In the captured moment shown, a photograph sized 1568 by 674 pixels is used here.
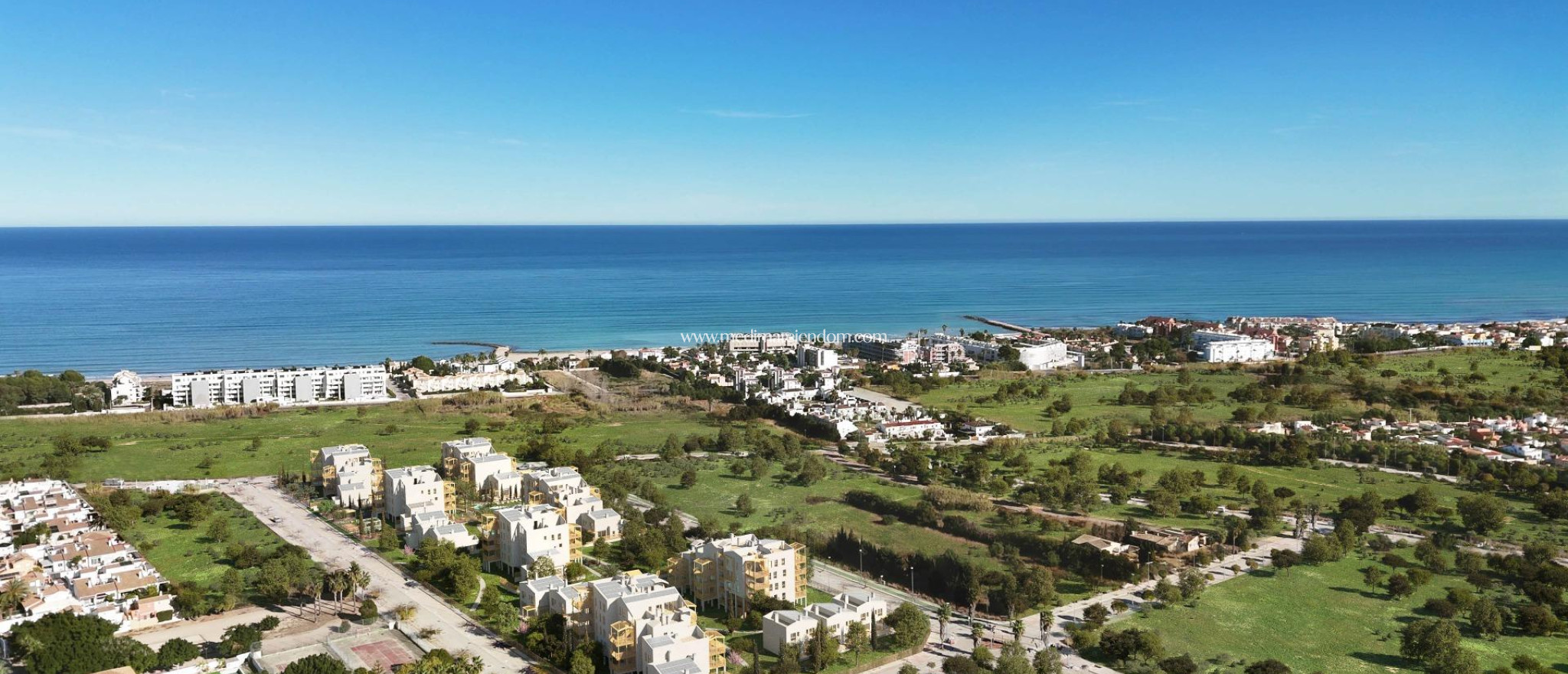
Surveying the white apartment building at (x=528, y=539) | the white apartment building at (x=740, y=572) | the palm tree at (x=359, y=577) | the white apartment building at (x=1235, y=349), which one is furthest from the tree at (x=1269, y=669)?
the white apartment building at (x=1235, y=349)

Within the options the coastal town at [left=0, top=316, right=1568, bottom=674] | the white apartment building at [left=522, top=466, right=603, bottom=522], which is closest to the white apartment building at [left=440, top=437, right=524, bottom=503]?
the coastal town at [left=0, top=316, right=1568, bottom=674]

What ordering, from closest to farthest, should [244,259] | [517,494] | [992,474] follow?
[517,494] < [992,474] < [244,259]

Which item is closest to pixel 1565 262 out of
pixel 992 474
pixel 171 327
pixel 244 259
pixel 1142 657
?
pixel 992 474

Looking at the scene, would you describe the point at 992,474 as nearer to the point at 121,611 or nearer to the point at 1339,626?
the point at 1339,626

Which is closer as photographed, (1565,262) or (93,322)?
(93,322)

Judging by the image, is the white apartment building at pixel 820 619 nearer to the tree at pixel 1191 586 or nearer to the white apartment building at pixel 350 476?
the tree at pixel 1191 586

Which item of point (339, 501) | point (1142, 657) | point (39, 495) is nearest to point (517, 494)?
point (339, 501)

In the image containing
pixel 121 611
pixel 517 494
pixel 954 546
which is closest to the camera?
pixel 121 611
